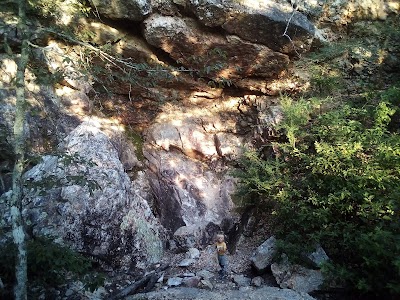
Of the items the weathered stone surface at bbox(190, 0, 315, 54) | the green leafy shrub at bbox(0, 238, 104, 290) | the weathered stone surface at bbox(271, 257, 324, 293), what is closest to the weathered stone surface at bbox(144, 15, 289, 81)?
the weathered stone surface at bbox(190, 0, 315, 54)

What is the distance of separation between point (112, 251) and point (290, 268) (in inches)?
145

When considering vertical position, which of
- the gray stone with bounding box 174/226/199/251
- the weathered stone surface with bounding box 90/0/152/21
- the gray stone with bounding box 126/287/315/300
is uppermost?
the weathered stone surface with bounding box 90/0/152/21

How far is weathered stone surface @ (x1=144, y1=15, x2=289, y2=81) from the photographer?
8.20 meters

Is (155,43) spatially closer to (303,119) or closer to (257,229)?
(303,119)

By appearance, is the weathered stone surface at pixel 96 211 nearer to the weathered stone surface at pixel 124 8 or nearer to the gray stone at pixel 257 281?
the gray stone at pixel 257 281

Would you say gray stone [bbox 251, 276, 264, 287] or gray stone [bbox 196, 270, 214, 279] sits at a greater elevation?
gray stone [bbox 251, 276, 264, 287]

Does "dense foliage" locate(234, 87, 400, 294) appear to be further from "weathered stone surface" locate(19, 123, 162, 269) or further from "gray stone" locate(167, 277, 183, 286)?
"weathered stone surface" locate(19, 123, 162, 269)

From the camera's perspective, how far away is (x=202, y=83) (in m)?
9.40

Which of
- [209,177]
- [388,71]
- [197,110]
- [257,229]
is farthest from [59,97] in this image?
[388,71]

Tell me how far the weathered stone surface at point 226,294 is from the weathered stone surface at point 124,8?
6.70 meters

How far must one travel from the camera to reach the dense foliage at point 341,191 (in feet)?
16.3

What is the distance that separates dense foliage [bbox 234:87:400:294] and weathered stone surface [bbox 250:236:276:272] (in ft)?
1.00

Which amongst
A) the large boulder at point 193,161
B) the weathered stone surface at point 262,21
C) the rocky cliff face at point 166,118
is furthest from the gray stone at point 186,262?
the weathered stone surface at point 262,21

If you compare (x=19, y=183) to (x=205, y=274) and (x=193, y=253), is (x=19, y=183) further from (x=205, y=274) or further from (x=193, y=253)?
(x=193, y=253)
